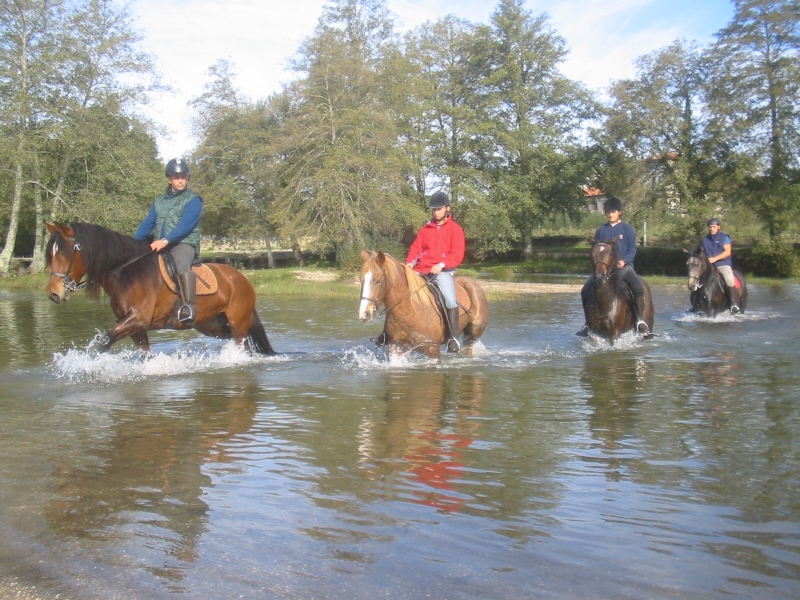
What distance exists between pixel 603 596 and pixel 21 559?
10.1 feet

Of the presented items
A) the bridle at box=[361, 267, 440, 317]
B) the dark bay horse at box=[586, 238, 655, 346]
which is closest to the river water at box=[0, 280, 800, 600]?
the bridle at box=[361, 267, 440, 317]

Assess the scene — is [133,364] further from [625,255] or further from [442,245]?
[625,255]

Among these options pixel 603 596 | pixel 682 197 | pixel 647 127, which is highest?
pixel 647 127

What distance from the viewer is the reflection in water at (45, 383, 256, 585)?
453 centimetres

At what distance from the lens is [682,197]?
48.7 metres

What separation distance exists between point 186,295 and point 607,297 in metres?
6.71

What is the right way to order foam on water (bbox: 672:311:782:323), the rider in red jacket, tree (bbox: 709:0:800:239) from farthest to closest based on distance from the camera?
1. tree (bbox: 709:0:800:239)
2. foam on water (bbox: 672:311:782:323)
3. the rider in red jacket

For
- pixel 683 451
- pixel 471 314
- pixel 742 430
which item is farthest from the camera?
pixel 471 314

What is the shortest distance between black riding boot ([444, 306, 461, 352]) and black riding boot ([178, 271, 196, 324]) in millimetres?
3569

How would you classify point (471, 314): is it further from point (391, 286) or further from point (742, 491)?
point (742, 491)

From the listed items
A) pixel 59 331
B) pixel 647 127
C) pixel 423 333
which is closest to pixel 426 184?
pixel 647 127

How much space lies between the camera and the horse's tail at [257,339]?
12.3 meters

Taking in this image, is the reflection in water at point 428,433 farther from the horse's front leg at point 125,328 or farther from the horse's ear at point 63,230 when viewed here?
the horse's ear at point 63,230

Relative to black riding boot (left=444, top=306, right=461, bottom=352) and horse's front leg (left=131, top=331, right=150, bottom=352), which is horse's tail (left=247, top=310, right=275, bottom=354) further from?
black riding boot (left=444, top=306, right=461, bottom=352)
